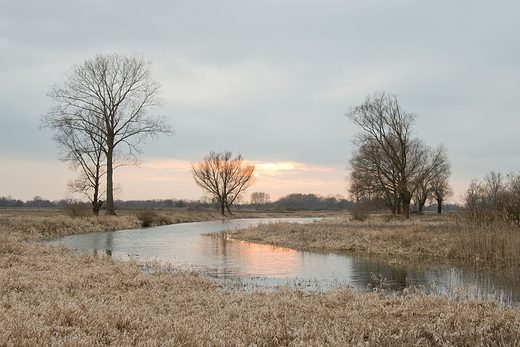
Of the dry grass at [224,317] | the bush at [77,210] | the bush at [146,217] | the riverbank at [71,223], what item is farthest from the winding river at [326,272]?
the bush at [146,217]

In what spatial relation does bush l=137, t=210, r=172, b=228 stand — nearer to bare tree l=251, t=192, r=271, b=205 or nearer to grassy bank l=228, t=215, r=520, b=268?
grassy bank l=228, t=215, r=520, b=268

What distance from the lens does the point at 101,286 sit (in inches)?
345

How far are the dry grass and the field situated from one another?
0.05ft

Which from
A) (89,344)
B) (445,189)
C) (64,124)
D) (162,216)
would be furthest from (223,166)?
(89,344)

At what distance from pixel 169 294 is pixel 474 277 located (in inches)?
352

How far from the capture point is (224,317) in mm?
6426

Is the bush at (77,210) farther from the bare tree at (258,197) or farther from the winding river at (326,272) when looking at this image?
the bare tree at (258,197)

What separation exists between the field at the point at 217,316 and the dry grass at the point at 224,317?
0.02 metres

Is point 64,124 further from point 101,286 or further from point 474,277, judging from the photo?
point 474,277

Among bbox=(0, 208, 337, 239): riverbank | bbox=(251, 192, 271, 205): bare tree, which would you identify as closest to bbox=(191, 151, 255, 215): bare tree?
bbox=(0, 208, 337, 239): riverbank

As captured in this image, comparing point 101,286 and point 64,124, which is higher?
point 64,124

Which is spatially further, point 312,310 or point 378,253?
point 378,253

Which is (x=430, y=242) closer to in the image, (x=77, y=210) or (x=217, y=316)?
(x=217, y=316)

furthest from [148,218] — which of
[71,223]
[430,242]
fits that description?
[430,242]
